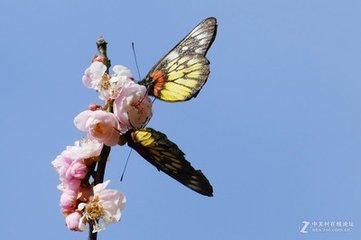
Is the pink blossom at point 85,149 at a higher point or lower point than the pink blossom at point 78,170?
higher

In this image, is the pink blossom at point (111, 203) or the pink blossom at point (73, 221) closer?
the pink blossom at point (73, 221)

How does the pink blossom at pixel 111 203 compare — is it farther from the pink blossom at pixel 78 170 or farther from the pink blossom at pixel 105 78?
the pink blossom at pixel 105 78

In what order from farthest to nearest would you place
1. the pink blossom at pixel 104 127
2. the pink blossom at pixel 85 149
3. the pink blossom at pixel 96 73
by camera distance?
1. the pink blossom at pixel 96 73
2. the pink blossom at pixel 85 149
3. the pink blossom at pixel 104 127

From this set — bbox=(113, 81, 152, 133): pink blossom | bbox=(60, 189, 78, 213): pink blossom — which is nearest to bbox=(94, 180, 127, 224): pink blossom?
bbox=(60, 189, 78, 213): pink blossom

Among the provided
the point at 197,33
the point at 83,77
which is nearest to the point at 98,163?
the point at 83,77

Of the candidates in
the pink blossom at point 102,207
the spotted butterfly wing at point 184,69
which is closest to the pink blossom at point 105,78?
the spotted butterfly wing at point 184,69

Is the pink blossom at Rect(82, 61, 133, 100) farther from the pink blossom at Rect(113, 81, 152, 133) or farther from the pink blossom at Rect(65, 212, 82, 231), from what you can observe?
the pink blossom at Rect(65, 212, 82, 231)
